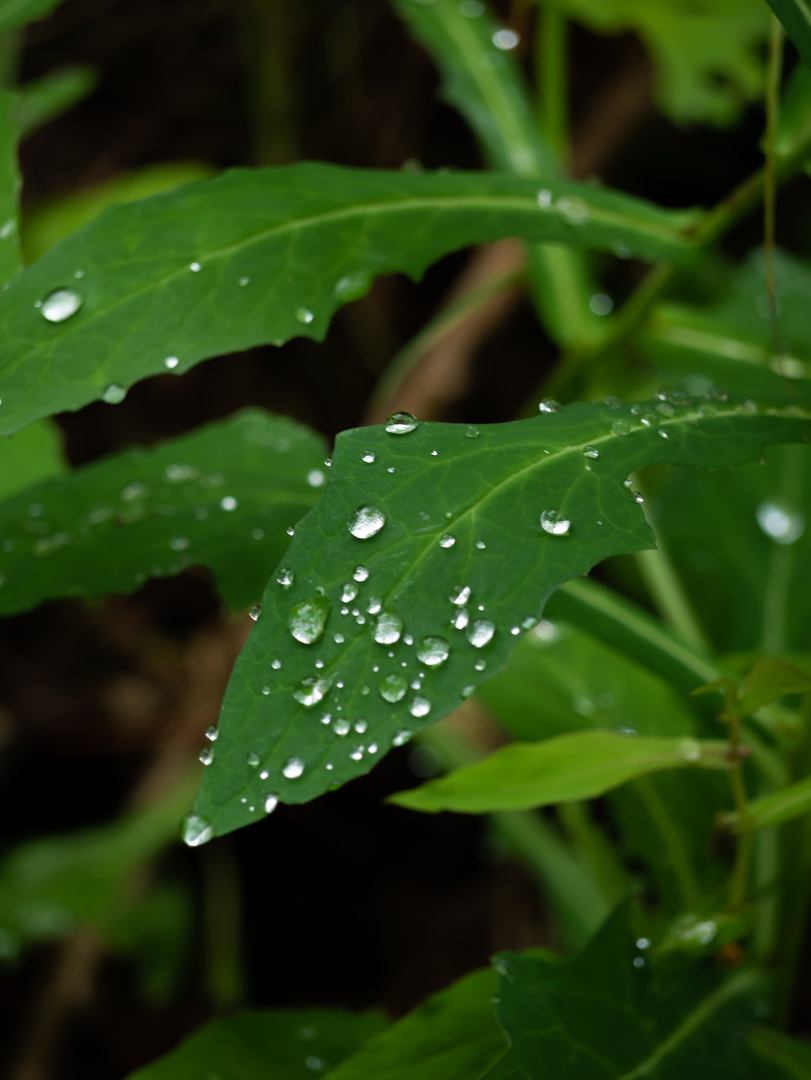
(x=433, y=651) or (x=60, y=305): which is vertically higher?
(x=60, y=305)

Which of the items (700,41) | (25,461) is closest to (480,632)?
(25,461)

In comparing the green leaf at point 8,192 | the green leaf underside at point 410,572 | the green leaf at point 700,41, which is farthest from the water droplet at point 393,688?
the green leaf at point 700,41

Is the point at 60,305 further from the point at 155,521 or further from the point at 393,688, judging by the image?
the point at 393,688

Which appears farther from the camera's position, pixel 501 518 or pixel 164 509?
pixel 164 509

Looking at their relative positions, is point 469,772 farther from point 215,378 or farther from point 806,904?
point 215,378

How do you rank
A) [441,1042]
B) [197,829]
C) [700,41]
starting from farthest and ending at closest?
[700,41] → [441,1042] → [197,829]

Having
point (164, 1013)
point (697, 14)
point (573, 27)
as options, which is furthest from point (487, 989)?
point (573, 27)
